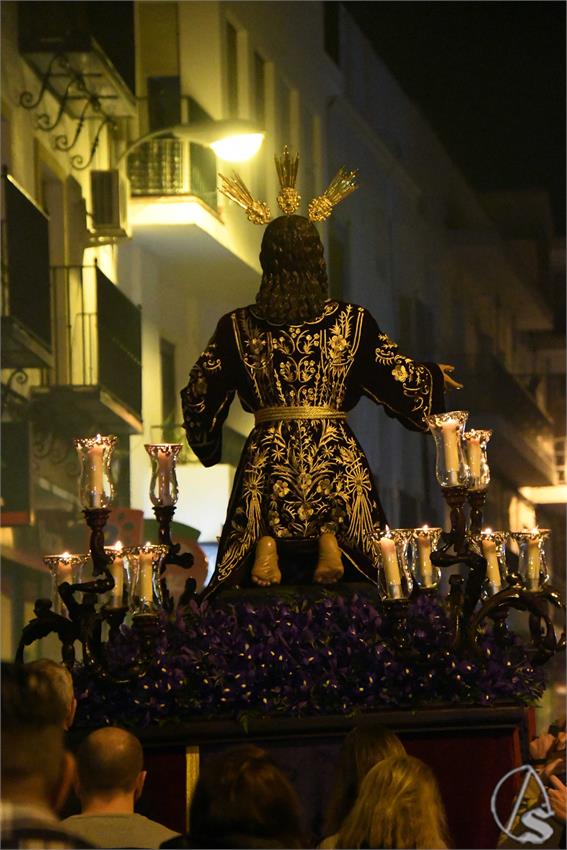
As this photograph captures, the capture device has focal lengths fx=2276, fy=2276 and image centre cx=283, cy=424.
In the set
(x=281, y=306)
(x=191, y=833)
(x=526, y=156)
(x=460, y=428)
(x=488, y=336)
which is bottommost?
(x=191, y=833)

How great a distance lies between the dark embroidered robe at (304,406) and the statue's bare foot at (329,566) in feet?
0.34

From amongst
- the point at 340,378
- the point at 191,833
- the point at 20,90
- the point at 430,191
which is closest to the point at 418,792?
the point at 191,833

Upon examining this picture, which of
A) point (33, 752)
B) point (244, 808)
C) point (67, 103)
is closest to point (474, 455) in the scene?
point (244, 808)

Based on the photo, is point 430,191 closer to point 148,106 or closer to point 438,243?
point 438,243

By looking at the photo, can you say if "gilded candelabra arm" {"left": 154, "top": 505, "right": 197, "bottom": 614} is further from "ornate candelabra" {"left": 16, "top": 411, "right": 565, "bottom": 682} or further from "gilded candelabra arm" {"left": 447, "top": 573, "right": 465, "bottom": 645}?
"gilded candelabra arm" {"left": 447, "top": 573, "right": 465, "bottom": 645}

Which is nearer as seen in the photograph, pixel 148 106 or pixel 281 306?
pixel 281 306

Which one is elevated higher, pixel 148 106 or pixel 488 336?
pixel 148 106

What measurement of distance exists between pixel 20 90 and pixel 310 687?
5729mm

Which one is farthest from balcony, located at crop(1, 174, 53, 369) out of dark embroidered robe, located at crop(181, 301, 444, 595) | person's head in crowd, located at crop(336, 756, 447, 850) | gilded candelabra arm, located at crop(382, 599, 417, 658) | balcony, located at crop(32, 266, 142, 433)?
person's head in crowd, located at crop(336, 756, 447, 850)

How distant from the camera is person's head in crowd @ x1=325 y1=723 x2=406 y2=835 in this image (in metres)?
4.75

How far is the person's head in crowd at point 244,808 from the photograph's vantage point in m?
3.87

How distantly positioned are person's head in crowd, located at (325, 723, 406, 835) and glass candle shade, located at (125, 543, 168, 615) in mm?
1107

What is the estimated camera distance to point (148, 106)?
1247 centimetres

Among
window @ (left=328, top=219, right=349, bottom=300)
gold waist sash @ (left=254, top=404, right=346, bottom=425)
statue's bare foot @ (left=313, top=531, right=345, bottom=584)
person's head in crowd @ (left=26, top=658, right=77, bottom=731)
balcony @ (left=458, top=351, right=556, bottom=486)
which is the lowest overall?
person's head in crowd @ (left=26, top=658, right=77, bottom=731)
